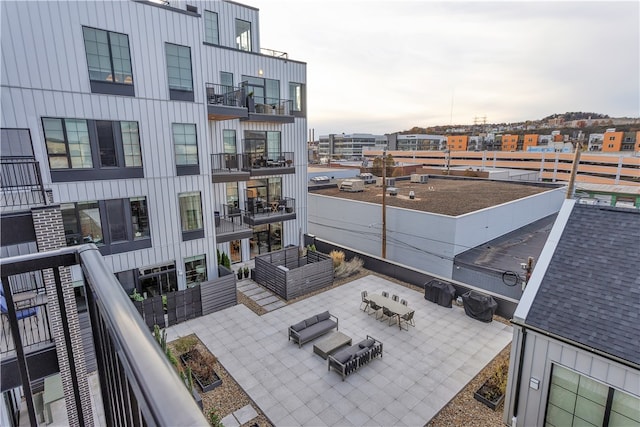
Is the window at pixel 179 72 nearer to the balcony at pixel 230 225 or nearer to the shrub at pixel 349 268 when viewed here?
the balcony at pixel 230 225

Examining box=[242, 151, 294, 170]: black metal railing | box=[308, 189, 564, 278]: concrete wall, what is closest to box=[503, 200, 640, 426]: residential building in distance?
box=[308, 189, 564, 278]: concrete wall

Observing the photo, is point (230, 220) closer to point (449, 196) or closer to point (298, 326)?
point (298, 326)

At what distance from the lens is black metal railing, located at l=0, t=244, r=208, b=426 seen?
0.77 meters

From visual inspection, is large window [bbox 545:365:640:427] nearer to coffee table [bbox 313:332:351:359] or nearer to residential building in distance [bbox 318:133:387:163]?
coffee table [bbox 313:332:351:359]

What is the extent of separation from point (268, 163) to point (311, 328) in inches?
386

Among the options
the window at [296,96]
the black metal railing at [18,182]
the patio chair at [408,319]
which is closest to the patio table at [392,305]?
the patio chair at [408,319]

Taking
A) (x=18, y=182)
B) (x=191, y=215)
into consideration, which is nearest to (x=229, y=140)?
(x=191, y=215)

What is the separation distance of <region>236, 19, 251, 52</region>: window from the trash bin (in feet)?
58.2

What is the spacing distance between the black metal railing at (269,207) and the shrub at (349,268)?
4.53m

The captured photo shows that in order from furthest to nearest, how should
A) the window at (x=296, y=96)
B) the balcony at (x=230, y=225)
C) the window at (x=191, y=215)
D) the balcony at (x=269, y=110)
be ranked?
the window at (x=296, y=96) → the balcony at (x=269, y=110) → the balcony at (x=230, y=225) → the window at (x=191, y=215)

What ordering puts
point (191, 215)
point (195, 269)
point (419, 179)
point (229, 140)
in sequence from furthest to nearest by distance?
point (419, 179) → point (229, 140) → point (195, 269) → point (191, 215)

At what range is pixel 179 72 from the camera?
13242 millimetres

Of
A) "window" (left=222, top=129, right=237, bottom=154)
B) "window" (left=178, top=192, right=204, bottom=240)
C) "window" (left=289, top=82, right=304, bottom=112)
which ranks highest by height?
"window" (left=289, top=82, right=304, bottom=112)

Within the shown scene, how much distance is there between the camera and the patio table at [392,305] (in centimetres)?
1313
